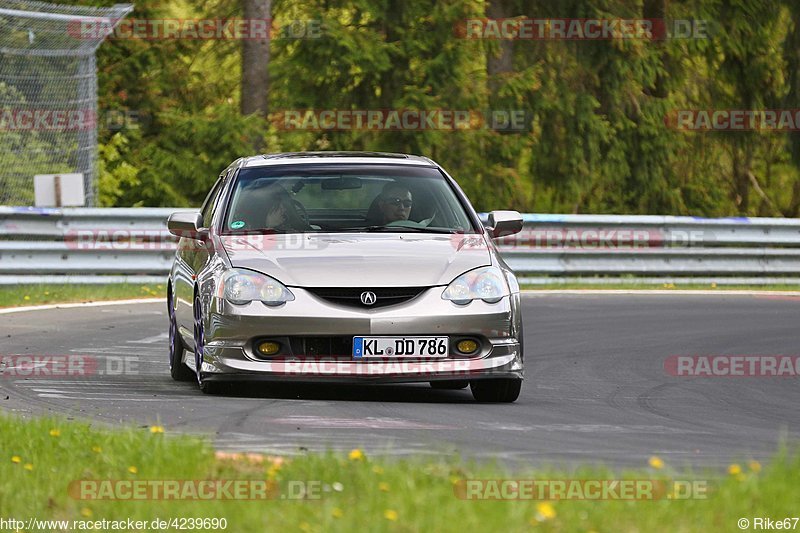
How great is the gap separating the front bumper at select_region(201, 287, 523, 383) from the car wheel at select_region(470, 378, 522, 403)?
26 centimetres

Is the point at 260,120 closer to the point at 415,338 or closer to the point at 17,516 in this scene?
the point at 415,338

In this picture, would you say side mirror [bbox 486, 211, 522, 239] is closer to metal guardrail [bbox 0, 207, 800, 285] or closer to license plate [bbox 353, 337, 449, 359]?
license plate [bbox 353, 337, 449, 359]

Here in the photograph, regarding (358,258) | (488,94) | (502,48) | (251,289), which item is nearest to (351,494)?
(251,289)

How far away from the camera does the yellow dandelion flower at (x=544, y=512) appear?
518 cm

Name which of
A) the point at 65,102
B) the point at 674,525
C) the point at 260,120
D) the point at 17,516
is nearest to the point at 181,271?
the point at 17,516

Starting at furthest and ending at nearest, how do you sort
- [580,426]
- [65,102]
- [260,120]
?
[260,120]
[65,102]
[580,426]

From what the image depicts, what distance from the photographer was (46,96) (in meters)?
21.0

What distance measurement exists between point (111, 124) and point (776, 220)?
44.4 feet

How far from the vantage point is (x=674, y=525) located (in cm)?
523

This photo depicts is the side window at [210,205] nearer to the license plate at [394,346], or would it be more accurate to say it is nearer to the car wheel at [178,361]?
the car wheel at [178,361]

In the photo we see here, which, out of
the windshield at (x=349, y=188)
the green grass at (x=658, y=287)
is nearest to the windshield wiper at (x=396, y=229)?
the windshield at (x=349, y=188)

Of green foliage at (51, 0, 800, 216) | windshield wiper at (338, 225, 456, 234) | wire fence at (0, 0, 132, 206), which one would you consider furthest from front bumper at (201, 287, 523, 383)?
green foliage at (51, 0, 800, 216)

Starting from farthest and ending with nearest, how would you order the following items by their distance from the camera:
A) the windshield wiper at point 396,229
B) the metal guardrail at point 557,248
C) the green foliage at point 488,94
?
the green foliage at point 488,94 < the metal guardrail at point 557,248 < the windshield wiper at point 396,229

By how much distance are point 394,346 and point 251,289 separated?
2.97ft
